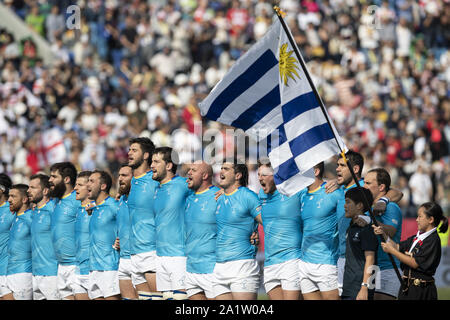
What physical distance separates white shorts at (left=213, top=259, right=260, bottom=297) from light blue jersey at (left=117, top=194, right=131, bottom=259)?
5.59 feet

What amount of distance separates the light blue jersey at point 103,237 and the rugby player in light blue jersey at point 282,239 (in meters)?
2.44

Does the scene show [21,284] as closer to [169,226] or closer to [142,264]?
[142,264]

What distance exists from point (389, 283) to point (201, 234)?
106 inches

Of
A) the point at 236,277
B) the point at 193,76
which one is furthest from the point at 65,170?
the point at 193,76

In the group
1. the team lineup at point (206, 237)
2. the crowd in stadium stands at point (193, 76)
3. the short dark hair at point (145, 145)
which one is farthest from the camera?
the crowd in stadium stands at point (193, 76)

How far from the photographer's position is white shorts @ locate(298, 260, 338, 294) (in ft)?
38.0

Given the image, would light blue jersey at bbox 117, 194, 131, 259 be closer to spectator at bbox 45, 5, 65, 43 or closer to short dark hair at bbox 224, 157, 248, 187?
short dark hair at bbox 224, 157, 248, 187

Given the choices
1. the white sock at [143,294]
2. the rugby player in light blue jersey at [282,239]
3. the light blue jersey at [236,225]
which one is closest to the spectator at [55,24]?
the white sock at [143,294]

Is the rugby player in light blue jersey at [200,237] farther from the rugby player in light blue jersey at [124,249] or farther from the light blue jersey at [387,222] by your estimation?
the light blue jersey at [387,222]

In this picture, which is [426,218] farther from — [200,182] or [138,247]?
[138,247]

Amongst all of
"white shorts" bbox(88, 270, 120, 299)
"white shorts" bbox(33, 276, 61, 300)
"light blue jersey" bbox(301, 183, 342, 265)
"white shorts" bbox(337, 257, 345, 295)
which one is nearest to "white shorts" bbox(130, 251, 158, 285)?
"white shorts" bbox(88, 270, 120, 299)

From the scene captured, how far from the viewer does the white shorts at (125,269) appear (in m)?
13.1

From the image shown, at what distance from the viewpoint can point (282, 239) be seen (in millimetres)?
11938
